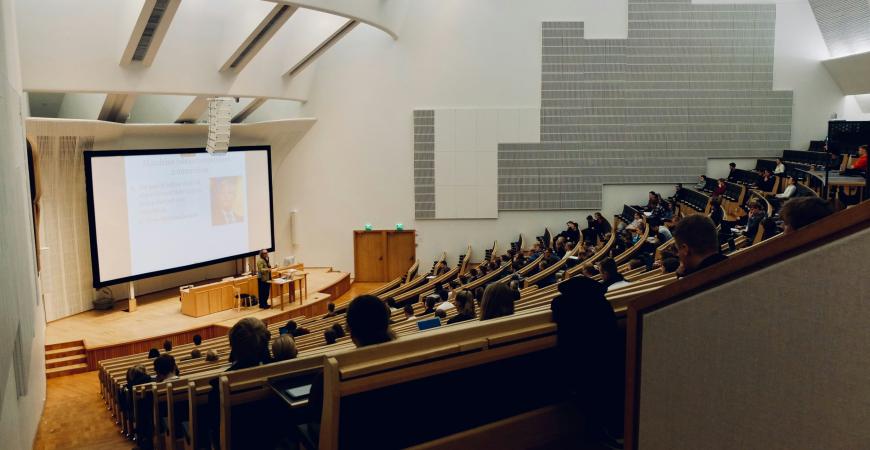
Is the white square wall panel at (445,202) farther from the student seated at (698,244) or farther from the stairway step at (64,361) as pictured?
the student seated at (698,244)

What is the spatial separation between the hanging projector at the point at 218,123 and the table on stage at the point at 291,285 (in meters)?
2.19

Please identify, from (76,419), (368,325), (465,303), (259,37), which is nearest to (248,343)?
(368,325)

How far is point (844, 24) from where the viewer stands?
1170 cm

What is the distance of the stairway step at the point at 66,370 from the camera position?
8.46 meters

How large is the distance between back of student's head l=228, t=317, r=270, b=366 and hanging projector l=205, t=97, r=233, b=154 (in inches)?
296

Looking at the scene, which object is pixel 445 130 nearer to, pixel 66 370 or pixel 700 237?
pixel 66 370

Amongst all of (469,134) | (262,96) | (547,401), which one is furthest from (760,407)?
(469,134)

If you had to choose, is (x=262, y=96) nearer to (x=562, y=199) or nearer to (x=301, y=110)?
(x=301, y=110)

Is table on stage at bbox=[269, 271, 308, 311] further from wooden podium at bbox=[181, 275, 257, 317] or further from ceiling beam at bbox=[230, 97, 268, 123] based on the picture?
ceiling beam at bbox=[230, 97, 268, 123]

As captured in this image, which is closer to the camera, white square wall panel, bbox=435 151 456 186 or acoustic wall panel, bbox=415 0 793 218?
acoustic wall panel, bbox=415 0 793 218

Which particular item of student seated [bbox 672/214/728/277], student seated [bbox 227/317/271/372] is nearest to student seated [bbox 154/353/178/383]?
student seated [bbox 227/317/271/372]

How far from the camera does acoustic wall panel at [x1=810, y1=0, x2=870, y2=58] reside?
11.2 m

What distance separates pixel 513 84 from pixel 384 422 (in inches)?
440

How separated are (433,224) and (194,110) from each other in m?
4.74
